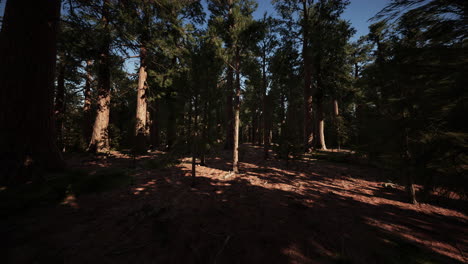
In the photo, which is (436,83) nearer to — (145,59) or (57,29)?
(57,29)

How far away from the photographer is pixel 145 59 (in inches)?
375

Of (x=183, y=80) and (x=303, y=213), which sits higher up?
(x=183, y=80)

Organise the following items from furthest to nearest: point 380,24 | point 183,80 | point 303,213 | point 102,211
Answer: point 183,80
point 303,213
point 102,211
point 380,24

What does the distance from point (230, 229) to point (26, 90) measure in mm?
6293

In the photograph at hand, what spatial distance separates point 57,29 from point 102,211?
19.3 feet

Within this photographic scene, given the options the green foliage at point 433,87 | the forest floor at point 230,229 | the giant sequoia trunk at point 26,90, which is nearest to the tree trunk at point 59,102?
the giant sequoia trunk at point 26,90

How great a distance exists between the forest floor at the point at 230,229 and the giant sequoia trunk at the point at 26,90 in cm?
166

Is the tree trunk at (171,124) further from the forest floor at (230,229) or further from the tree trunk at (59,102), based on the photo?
the tree trunk at (59,102)

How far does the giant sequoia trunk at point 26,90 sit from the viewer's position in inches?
143

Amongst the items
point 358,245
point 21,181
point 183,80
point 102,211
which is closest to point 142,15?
point 183,80

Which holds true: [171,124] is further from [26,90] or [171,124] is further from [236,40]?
[236,40]

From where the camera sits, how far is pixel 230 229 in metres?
2.59

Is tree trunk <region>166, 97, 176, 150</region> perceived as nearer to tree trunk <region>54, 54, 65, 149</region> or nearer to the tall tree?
the tall tree

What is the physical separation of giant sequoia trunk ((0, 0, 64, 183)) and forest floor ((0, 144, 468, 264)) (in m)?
1.66
